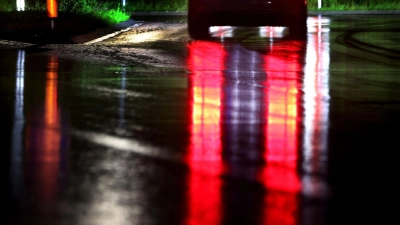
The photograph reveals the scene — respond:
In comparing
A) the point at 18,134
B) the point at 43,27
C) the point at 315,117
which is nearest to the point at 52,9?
the point at 43,27

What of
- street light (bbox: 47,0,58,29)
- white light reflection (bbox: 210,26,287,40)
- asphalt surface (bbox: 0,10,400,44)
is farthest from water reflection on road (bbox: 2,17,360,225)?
white light reflection (bbox: 210,26,287,40)

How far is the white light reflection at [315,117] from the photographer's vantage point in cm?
782

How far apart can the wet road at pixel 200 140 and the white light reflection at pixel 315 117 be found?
0.06 feet

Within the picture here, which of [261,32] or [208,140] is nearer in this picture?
[208,140]

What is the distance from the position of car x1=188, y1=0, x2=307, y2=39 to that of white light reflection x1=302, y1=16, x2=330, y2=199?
1.34 meters

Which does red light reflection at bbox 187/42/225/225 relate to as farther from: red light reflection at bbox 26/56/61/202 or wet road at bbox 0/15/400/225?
red light reflection at bbox 26/56/61/202

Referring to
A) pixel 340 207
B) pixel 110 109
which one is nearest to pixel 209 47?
pixel 110 109


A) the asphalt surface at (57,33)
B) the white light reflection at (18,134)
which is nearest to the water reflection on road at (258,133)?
the white light reflection at (18,134)

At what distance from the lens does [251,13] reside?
21.9m

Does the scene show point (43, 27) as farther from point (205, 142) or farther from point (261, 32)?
point (205, 142)

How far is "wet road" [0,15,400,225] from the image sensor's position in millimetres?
6781

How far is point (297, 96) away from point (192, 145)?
380cm

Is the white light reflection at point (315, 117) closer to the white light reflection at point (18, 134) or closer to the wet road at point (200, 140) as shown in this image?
the wet road at point (200, 140)

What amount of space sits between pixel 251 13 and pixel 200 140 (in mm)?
12695
